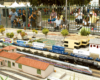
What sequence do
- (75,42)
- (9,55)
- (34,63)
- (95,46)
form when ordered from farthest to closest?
(75,42) → (95,46) → (9,55) → (34,63)

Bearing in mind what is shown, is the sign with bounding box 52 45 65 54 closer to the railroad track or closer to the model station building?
the railroad track

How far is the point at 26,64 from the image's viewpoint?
7.01 m

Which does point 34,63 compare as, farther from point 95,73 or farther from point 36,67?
point 95,73

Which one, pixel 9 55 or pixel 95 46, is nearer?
pixel 9 55

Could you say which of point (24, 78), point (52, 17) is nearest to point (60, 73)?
point (24, 78)

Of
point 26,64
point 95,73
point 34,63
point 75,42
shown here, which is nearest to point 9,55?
point 26,64

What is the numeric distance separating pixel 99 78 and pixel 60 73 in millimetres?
1732

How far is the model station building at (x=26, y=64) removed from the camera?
6602 mm

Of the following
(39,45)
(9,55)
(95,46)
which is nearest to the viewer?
(9,55)

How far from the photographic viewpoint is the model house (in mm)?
6602

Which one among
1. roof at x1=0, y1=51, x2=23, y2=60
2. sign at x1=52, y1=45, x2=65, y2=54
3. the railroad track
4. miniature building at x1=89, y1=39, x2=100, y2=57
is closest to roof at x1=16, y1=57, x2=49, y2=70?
roof at x1=0, y1=51, x2=23, y2=60

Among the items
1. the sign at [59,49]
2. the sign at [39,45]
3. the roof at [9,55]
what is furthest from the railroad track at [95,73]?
the sign at [39,45]

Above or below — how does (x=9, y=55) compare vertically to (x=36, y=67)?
above

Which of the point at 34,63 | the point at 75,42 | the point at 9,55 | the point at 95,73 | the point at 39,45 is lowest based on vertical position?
the point at 95,73
